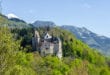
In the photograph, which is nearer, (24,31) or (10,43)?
(10,43)

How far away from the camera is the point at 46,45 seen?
504ft

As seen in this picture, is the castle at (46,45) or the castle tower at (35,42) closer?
the castle at (46,45)

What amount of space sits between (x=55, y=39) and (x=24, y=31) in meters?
13.6

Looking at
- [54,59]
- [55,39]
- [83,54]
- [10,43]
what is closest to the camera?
[10,43]

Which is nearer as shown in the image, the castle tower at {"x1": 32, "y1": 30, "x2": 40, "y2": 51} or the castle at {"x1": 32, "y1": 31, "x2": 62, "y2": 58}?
the castle at {"x1": 32, "y1": 31, "x2": 62, "y2": 58}

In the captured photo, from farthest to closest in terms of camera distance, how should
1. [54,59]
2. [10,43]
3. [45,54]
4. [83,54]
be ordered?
[83,54] → [45,54] → [54,59] → [10,43]

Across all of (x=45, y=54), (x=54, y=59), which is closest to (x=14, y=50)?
(x=54, y=59)

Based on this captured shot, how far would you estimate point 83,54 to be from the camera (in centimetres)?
17050

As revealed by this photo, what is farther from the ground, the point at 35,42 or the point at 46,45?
the point at 35,42

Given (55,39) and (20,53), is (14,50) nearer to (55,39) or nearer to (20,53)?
(20,53)

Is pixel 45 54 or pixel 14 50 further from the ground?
pixel 14 50

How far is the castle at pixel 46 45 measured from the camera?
149875mm

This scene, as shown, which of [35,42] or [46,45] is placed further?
[35,42]

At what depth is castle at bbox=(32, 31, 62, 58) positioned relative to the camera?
150 m
